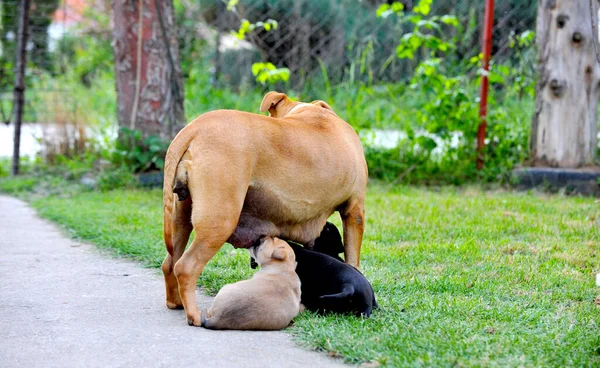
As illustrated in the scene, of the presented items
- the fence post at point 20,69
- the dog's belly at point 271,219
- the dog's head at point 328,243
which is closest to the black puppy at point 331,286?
the dog's belly at point 271,219

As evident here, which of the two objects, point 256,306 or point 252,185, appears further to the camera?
point 252,185

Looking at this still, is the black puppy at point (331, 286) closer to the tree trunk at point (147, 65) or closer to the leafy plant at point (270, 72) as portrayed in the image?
the leafy plant at point (270, 72)

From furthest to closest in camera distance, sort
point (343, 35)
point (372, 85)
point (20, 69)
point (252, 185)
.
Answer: point (343, 35) → point (372, 85) → point (20, 69) → point (252, 185)

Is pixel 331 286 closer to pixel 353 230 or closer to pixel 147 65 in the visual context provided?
pixel 353 230

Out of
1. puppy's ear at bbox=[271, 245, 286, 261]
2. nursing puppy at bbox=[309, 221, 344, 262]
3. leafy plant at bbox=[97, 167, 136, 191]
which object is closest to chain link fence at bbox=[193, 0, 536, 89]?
leafy plant at bbox=[97, 167, 136, 191]

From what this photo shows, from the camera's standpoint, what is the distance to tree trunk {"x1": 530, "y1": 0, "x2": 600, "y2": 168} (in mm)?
7770

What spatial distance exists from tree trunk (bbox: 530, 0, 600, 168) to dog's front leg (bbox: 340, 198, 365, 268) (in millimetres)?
4302

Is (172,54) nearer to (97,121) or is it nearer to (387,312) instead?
(97,121)

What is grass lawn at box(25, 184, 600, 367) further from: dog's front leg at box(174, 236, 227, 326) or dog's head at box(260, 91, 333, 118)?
dog's head at box(260, 91, 333, 118)

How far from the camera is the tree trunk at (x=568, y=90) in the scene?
25.5 ft

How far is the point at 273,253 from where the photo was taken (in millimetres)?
3707

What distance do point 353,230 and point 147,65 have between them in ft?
14.9

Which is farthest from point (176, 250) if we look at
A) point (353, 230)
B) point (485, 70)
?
point (485, 70)

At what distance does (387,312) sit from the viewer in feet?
12.2
